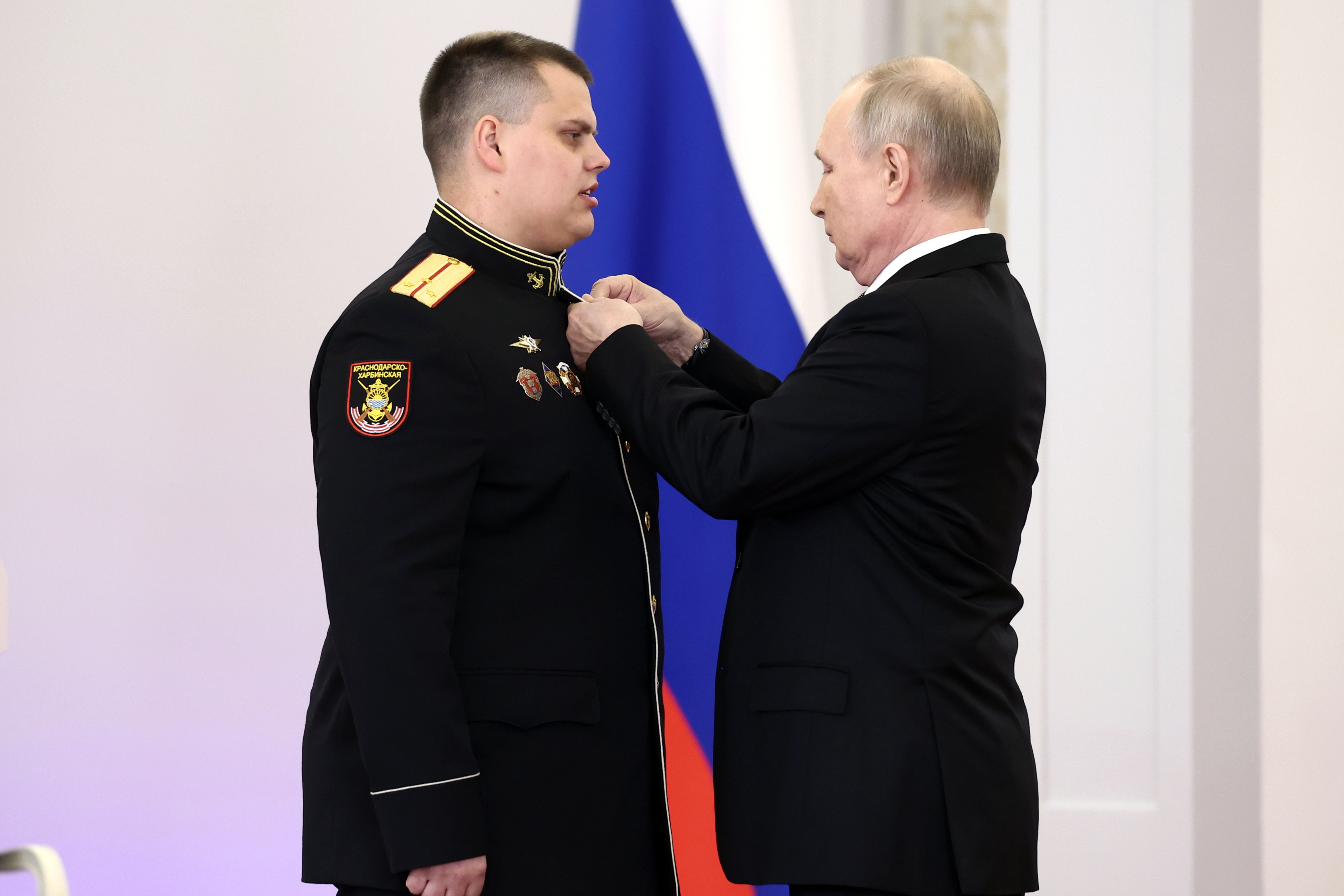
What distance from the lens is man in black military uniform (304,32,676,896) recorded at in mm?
1351

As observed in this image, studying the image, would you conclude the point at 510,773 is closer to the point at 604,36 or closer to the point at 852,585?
the point at 852,585

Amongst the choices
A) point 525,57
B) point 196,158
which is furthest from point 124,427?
point 525,57

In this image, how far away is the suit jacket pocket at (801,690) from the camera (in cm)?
142

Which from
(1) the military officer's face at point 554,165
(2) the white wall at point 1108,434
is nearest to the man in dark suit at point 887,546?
(1) the military officer's face at point 554,165

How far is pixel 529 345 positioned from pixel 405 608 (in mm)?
418

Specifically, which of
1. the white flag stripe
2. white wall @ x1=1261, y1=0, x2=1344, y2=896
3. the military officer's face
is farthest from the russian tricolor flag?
white wall @ x1=1261, y1=0, x2=1344, y2=896

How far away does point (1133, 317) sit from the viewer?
2.64 m

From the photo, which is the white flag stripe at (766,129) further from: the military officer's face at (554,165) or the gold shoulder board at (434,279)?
the gold shoulder board at (434,279)

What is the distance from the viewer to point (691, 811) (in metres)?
2.26

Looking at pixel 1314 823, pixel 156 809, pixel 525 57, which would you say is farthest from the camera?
pixel 1314 823

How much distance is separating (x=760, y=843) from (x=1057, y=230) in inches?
69.5

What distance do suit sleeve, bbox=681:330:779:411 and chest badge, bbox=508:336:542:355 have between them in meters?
0.38

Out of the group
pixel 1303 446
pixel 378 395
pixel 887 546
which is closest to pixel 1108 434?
pixel 1303 446

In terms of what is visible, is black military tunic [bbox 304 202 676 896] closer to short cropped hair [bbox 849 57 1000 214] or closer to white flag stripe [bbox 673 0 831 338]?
short cropped hair [bbox 849 57 1000 214]
